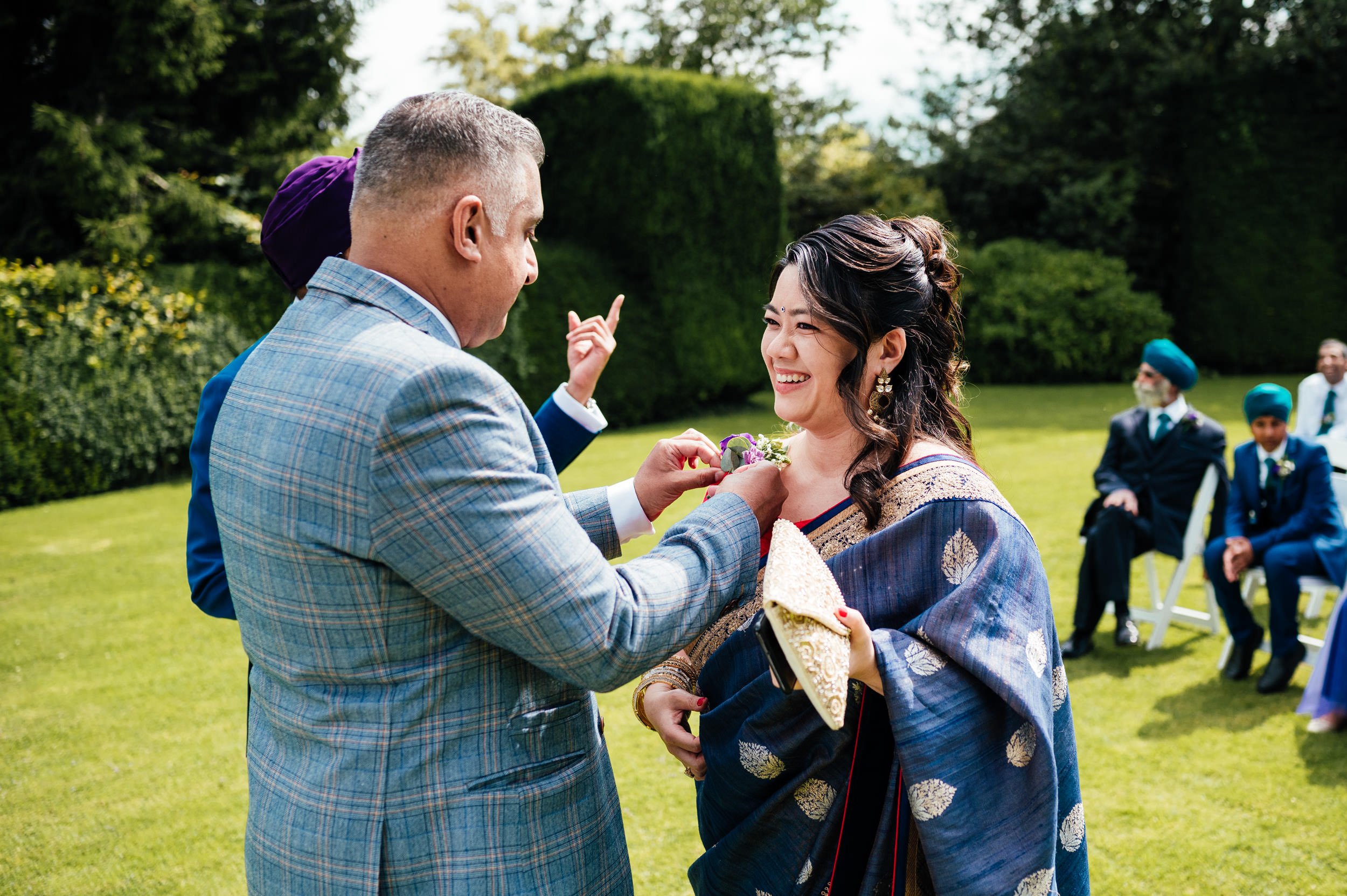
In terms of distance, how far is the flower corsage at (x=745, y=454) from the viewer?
2.33 m

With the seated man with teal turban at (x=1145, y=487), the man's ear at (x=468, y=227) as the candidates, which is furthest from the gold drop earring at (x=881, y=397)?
the seated man with teal turban at (x=1145, y=487)

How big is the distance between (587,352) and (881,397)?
2.98 feet

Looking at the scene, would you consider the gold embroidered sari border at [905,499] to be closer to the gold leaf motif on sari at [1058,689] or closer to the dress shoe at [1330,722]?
the gold leaf motif on sari at [1058,689]

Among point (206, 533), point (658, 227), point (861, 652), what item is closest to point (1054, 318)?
point (658, 227)

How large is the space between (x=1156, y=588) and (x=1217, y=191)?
55.5 feet

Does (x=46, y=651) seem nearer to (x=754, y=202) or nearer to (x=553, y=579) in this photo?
(x=553, y=579)

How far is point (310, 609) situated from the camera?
1473 mm

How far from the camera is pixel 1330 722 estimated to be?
4930 mm

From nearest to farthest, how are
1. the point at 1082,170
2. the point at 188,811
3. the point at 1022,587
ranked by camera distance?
the point at 1022,587 < the point at 188,811 < the point at 1082,170

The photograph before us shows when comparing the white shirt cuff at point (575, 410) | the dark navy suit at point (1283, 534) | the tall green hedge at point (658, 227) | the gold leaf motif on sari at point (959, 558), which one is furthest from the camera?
the tall green hedge at point (658, 227)

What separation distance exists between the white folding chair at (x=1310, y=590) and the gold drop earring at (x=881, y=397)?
4173mm

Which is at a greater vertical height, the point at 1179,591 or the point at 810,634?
the point at 810,634

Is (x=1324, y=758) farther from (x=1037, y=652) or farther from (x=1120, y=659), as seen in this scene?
(x=1037, y=652)

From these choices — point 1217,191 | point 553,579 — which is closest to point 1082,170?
point 1217,191
